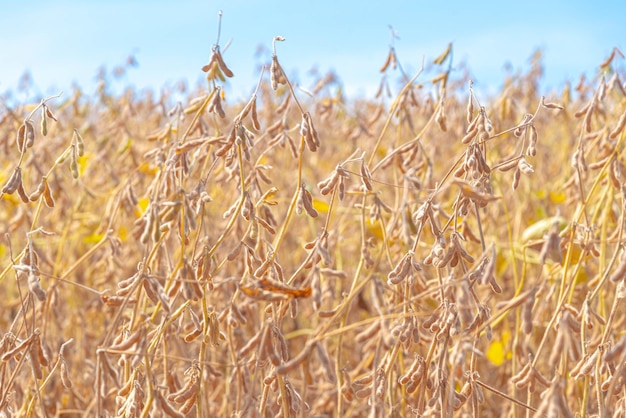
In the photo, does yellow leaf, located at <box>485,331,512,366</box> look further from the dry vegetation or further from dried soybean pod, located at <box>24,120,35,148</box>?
dried soybean pod, located at <box>24,120,35,148</box>

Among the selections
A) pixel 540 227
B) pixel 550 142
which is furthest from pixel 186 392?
pixel 550 142

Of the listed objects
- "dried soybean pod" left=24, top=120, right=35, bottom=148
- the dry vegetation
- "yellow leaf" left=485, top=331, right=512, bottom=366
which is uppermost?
"dried soybean pod" left=24, top=120, right=35, bottom=148

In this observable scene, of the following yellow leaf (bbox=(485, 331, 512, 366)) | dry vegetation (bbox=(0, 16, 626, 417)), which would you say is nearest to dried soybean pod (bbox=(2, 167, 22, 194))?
dry vegetation (bbox=(0, 16, 626, 417))

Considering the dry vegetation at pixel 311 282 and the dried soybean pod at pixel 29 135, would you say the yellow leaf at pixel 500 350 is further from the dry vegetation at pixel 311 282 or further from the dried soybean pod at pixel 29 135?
the dried soybean pod at pixel 29 135

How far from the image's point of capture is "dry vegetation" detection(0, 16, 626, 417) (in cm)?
92

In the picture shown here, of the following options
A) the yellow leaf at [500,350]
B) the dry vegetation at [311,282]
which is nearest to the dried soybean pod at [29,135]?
the dry vegetation at [311,282]

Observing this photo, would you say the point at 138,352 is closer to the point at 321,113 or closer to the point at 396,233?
the point at 396,233

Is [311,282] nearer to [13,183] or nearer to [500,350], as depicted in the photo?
[13,183]

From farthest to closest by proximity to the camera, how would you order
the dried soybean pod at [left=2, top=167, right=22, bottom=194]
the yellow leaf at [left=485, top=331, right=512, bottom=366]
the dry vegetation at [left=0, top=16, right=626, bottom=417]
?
the yellow leaf at [left=485, top=331, right=512, bottom=366]
the dried soybean pod at [left=2, top=167, right=22, bottom=194]
the dry vegetation at [left=0, top=16, right=626, bottom=417]

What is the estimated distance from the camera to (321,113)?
2.18 metres

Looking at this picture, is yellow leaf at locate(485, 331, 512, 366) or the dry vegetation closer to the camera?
the dry vegetation

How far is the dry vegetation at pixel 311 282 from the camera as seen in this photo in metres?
0.92

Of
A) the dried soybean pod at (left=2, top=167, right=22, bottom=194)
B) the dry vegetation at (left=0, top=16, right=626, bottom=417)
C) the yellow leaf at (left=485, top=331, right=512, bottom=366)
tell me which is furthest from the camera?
the yellow leaf at (left=485, top=331, right=512, bottom=366)

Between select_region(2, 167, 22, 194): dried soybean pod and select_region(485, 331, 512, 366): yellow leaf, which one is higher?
select_region(2, 167, 22, 194): dried soybean pod
